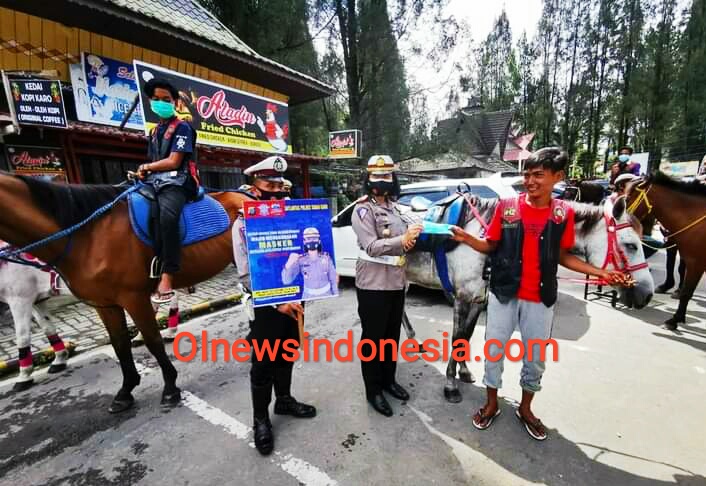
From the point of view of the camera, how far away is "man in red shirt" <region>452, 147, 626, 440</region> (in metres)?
2.06

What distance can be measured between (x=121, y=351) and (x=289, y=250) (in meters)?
2.09

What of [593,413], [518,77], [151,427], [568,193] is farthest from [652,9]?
[151,427]

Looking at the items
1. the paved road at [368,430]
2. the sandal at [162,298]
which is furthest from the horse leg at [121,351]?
the sandal at [162,298]

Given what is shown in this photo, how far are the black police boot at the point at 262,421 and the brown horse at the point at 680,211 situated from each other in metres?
4.91

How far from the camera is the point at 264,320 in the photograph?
2.23m

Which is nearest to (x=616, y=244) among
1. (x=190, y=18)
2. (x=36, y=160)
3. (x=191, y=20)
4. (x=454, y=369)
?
(x=454, y=369)

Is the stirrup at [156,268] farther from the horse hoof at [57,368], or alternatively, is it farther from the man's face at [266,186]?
the horse hoof at [57,368]

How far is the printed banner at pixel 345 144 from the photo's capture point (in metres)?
10.5

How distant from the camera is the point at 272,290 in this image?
206 cm

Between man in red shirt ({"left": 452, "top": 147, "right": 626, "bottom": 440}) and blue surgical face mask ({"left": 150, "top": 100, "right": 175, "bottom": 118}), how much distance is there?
2.68m

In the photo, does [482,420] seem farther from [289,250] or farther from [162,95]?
[162,95]

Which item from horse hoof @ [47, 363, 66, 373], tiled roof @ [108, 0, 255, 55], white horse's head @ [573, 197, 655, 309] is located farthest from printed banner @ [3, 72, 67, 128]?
white horse's head @ [573, 197, 655, 309]

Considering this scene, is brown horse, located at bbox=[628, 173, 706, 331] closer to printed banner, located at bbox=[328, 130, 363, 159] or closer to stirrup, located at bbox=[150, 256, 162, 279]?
stirrup, located at bbox=[150, 256, 162, 279]

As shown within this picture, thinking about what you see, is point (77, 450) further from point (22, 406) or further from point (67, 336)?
point (67, 336)
